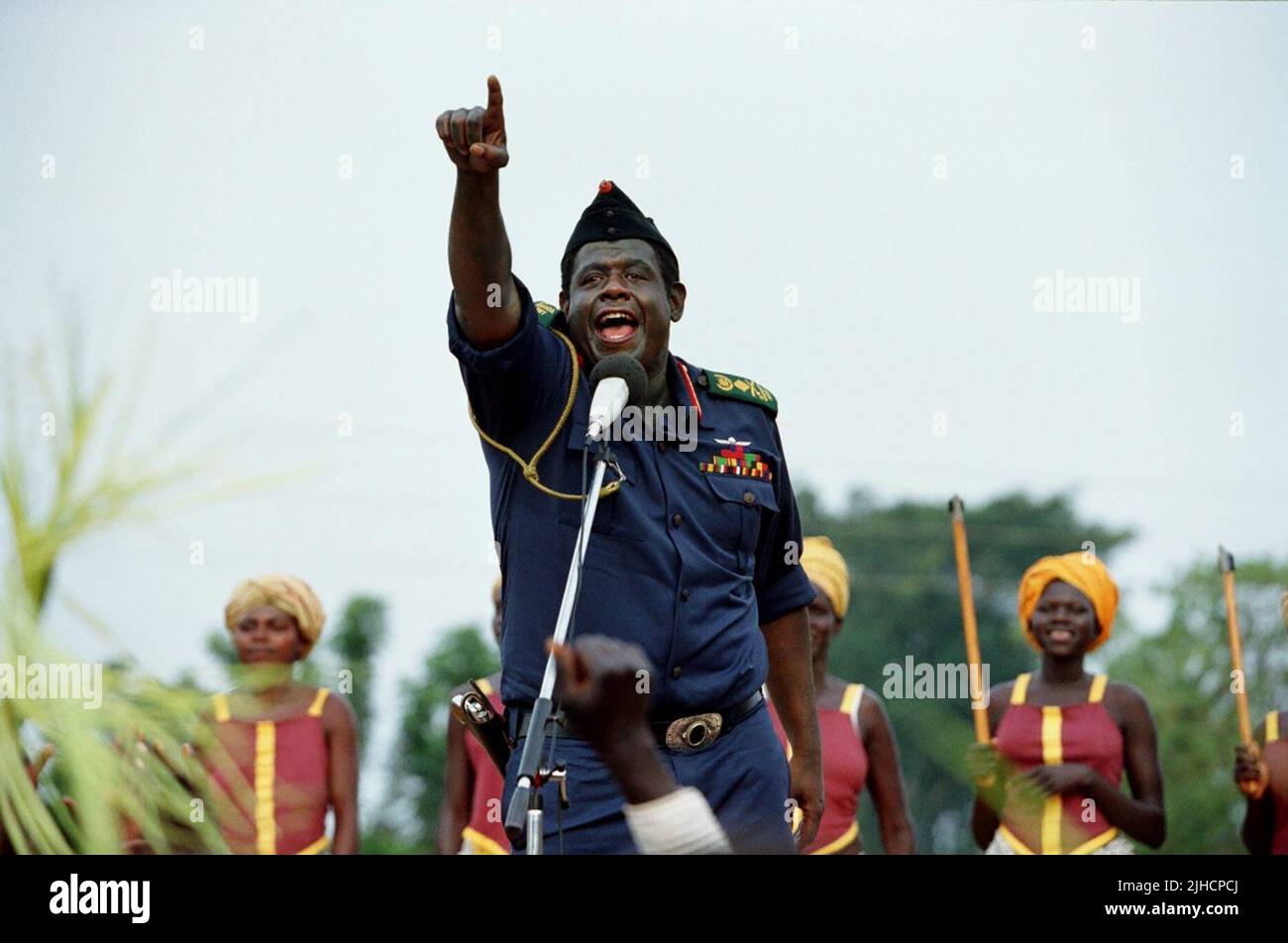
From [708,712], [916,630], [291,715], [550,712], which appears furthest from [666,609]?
[916,630]

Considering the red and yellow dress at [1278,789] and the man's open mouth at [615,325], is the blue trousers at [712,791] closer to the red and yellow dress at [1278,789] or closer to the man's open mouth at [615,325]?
the man's open mouth at [615,325]

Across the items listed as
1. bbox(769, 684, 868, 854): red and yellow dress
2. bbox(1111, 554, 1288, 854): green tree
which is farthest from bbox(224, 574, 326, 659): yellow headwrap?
bbox(1111, 554, 1288, 854): green tree

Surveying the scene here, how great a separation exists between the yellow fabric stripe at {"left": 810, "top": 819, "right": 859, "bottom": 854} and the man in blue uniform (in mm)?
2704

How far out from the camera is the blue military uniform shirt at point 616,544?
4828 millimetres

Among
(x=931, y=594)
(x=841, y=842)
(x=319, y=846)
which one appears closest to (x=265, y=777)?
(x=319, y=846)

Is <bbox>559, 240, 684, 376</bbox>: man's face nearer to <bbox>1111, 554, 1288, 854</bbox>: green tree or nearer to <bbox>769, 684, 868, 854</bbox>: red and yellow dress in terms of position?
<bbox>769, 684, 868, 854</bbox>: red and yellow dress

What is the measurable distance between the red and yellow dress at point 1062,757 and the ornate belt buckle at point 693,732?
339 centimetres

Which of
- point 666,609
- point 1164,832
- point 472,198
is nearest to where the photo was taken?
point 472,198

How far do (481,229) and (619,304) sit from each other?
664 millimetres

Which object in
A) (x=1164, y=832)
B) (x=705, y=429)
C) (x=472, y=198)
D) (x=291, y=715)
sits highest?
(x=472, y=198)

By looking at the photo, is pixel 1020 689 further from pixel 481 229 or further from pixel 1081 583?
pixel 481 229
